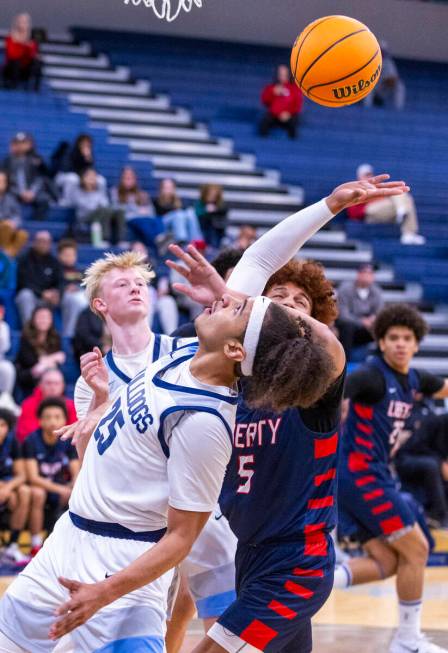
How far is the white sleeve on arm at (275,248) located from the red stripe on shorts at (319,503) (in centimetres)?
76

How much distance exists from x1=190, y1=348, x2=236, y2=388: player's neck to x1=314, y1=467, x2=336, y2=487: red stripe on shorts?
761 millimetres

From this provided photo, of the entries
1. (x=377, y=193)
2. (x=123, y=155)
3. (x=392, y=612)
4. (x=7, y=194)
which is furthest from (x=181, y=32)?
(x=377, y=193)

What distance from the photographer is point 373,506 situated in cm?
633

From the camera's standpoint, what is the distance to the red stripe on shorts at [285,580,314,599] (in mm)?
3830

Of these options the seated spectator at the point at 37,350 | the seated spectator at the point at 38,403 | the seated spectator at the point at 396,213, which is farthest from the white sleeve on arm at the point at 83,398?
the seated spectator at the point at 396,213

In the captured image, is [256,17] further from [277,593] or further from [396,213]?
[277,593]

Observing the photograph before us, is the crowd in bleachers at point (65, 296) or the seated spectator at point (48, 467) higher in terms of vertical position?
the crowd in bleachers at point (65, 296)

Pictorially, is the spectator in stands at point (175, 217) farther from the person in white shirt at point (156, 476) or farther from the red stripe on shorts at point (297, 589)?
the person in white shirt at point (156, 476)

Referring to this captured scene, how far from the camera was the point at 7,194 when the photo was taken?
507 inches

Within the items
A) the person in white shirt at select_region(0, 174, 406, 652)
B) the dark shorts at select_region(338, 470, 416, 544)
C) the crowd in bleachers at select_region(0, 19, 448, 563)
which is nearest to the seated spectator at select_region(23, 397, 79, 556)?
the crowd in bleachers at select_region(0, 19, 448, 563)

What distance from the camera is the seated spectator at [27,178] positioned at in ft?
44.0

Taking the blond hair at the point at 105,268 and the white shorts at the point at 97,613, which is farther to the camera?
the blond hair at the point at 105,268

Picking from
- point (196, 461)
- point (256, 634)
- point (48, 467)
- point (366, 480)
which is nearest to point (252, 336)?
point (196, 461)

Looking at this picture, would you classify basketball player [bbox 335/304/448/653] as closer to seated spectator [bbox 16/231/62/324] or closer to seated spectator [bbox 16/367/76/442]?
seated spectator [bbox 16/367/76/442]
